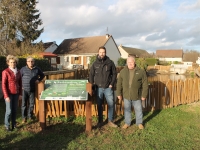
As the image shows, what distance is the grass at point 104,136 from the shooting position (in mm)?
3897

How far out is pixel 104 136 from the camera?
4.34 metres

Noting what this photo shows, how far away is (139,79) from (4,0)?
22.7 m

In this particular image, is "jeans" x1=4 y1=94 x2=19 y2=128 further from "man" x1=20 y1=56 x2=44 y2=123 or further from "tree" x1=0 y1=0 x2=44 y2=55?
"tree" x1=0 y1=0 x2=44 y2=55

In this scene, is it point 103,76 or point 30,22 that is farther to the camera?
point 30,22

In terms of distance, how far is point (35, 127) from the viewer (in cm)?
491

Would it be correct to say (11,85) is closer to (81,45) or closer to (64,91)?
(64,91)

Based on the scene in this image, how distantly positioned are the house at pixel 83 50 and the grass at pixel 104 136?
95.3 ft

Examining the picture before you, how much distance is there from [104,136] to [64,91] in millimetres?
1382

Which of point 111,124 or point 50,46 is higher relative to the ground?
point 50,46

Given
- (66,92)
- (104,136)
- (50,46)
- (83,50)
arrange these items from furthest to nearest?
1. (50,46)
2. (83,50)
3. (66,92)
4. (104,136)

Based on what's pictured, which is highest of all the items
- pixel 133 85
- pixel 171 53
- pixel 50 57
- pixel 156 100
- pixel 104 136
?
pixel 171 53

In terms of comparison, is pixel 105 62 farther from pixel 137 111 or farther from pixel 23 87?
pixel 23 87

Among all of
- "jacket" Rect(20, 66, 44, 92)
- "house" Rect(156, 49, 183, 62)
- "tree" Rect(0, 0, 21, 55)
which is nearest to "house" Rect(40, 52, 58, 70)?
"tree" Rect(0, 0, 21, 55)

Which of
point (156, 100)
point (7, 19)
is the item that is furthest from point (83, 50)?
point (156, 100)
